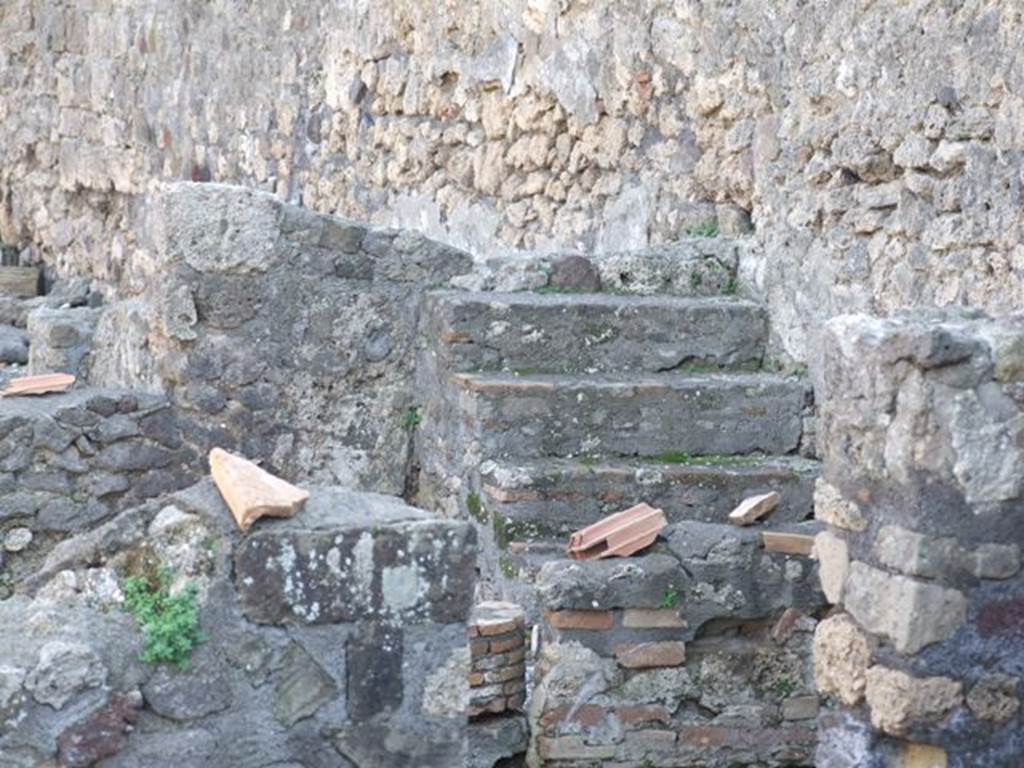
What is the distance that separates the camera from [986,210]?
6.15m

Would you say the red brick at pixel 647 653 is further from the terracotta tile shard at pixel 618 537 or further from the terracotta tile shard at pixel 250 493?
the terracotta tile shard at pixel 250 493

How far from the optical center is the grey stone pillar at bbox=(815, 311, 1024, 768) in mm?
4230

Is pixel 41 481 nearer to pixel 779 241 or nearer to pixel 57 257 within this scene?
pixel 779 241

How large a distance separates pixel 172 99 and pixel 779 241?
24.2ft

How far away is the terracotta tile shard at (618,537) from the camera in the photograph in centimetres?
611

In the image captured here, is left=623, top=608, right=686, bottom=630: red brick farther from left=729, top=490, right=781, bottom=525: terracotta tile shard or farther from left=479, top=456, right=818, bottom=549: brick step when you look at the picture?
Result: left=479, top=456, right=818, bottom=549: brick step

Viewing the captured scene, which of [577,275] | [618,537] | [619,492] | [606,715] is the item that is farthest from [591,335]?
[606,715]

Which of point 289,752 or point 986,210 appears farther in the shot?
point 986,210

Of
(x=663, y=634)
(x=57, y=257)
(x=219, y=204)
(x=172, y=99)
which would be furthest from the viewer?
(x=57, y=257)

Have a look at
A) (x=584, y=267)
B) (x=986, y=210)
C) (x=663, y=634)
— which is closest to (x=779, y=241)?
(x=584, y=267)

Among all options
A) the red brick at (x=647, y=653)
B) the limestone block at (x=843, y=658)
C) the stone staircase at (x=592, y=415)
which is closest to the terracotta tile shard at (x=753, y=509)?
the stone staircase at (x=592, y=415)

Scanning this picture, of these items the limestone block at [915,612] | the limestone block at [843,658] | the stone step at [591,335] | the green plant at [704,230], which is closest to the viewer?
the limestone block at [915,612]

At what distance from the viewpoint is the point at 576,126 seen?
30.0ft

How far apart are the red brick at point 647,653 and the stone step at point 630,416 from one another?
1252 millimetres
